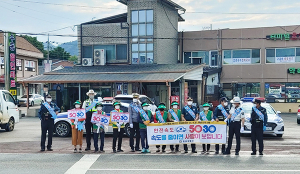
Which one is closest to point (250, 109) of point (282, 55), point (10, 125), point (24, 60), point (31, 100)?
point (10, 125)

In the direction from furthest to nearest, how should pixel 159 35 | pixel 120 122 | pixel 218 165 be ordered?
1. pixel 159 35
2. pixel 120 122
3. pixel 218 165

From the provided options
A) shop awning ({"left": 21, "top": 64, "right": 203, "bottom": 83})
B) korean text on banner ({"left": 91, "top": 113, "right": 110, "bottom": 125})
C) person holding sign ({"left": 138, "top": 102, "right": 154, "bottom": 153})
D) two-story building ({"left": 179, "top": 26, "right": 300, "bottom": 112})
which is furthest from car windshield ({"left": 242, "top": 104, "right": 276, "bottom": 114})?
two-story building ({"left": 179, "top": 26, "right": 300, "bottom": 112})

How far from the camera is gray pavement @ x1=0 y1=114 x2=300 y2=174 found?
9.05m

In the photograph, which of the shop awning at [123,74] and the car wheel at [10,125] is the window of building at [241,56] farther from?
the car wheel at [10,125]

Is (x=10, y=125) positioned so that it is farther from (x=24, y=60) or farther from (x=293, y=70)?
(x=24, y=60)

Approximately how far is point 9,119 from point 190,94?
1818 centimetres

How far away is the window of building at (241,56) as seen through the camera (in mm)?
34906

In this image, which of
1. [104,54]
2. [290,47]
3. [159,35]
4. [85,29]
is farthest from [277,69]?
[85,29]

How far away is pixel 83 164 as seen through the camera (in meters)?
9.77

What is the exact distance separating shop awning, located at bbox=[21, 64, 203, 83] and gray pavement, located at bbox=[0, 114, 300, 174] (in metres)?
13.7

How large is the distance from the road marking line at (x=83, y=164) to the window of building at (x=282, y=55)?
2691 cm

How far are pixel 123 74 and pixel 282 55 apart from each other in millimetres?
15175

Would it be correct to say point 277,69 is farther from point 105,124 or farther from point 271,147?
point 105,124

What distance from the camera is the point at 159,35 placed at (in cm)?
3278
